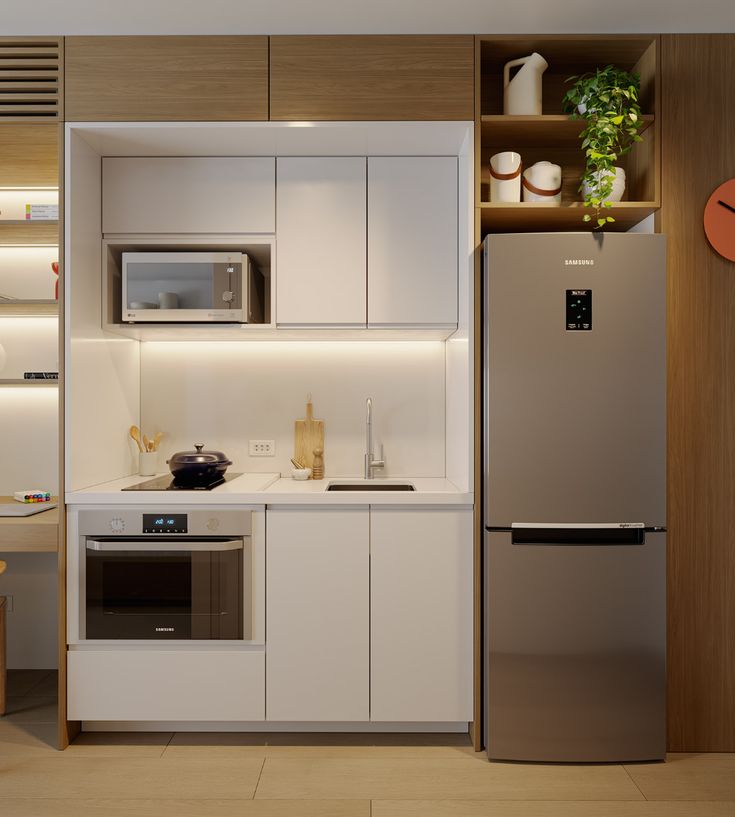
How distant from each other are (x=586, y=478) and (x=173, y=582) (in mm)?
1536

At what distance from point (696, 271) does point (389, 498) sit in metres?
1.41

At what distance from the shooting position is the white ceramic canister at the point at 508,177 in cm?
232

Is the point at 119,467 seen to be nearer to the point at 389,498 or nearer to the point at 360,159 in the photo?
the point at 389,498

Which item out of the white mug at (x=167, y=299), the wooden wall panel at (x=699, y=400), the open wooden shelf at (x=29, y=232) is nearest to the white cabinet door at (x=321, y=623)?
the white mug at (x=167, y=299)

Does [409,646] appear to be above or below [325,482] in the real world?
below

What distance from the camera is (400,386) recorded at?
2902 millimetres

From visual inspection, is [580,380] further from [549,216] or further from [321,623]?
[321,623]

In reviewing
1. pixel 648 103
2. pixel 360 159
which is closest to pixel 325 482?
pixel 360 159

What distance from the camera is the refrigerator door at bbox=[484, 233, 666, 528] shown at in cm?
212

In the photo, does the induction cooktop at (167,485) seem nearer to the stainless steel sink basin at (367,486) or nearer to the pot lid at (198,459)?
the pot lid at (198,459)

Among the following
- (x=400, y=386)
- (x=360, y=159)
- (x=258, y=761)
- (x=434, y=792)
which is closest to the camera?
(x=434, y=792)

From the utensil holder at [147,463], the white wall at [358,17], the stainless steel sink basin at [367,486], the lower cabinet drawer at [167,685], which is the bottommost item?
the lower cabinet drawer at [167,685]

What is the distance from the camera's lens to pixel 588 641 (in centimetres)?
213

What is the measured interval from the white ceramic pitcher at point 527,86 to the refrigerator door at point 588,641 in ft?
5.18
